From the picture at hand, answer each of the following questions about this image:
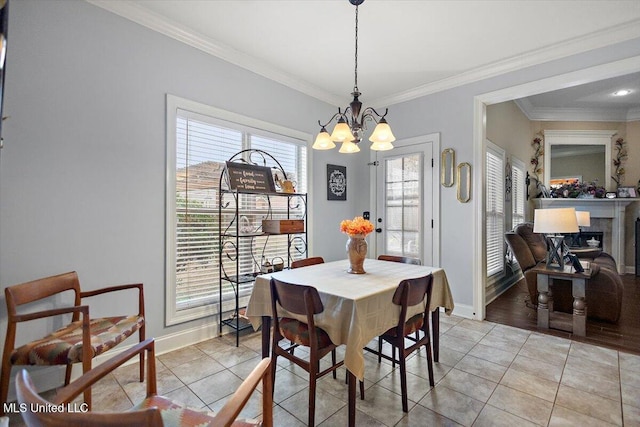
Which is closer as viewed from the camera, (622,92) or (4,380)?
(4,380)

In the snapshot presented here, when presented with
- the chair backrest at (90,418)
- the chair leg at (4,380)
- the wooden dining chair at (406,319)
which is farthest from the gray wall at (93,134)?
the wooden dining chair at (406,319)

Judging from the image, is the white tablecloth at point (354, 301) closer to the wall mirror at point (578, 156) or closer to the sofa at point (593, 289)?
the sofa at point (593, 289)

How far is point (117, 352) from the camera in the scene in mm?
2406

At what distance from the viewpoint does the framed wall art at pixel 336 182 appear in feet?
13.9

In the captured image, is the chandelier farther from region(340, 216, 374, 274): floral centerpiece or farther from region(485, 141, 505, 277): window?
Result: region(485, 141, 505, 277): window

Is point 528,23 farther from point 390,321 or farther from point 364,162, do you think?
point 390,321

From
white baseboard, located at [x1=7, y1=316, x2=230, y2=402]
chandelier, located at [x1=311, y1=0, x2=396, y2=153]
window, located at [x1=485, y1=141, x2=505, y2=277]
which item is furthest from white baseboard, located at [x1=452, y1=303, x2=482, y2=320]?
white baseboard, located at [x1=7, y1=316, x2=230, y2=402]

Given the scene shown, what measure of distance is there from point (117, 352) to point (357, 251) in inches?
80.7

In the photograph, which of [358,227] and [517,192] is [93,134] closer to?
[358,227]

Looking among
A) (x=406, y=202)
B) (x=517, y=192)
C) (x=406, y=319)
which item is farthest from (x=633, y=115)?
(x=406, y=319)

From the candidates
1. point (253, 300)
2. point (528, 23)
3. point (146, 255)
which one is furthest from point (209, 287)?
point (528, 23)

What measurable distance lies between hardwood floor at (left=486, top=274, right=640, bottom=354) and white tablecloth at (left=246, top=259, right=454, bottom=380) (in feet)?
5.38

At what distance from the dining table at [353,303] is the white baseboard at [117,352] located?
3.33 ft

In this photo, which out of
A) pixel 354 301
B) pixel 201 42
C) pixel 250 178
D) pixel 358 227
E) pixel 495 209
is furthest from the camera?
pixel 495 209
